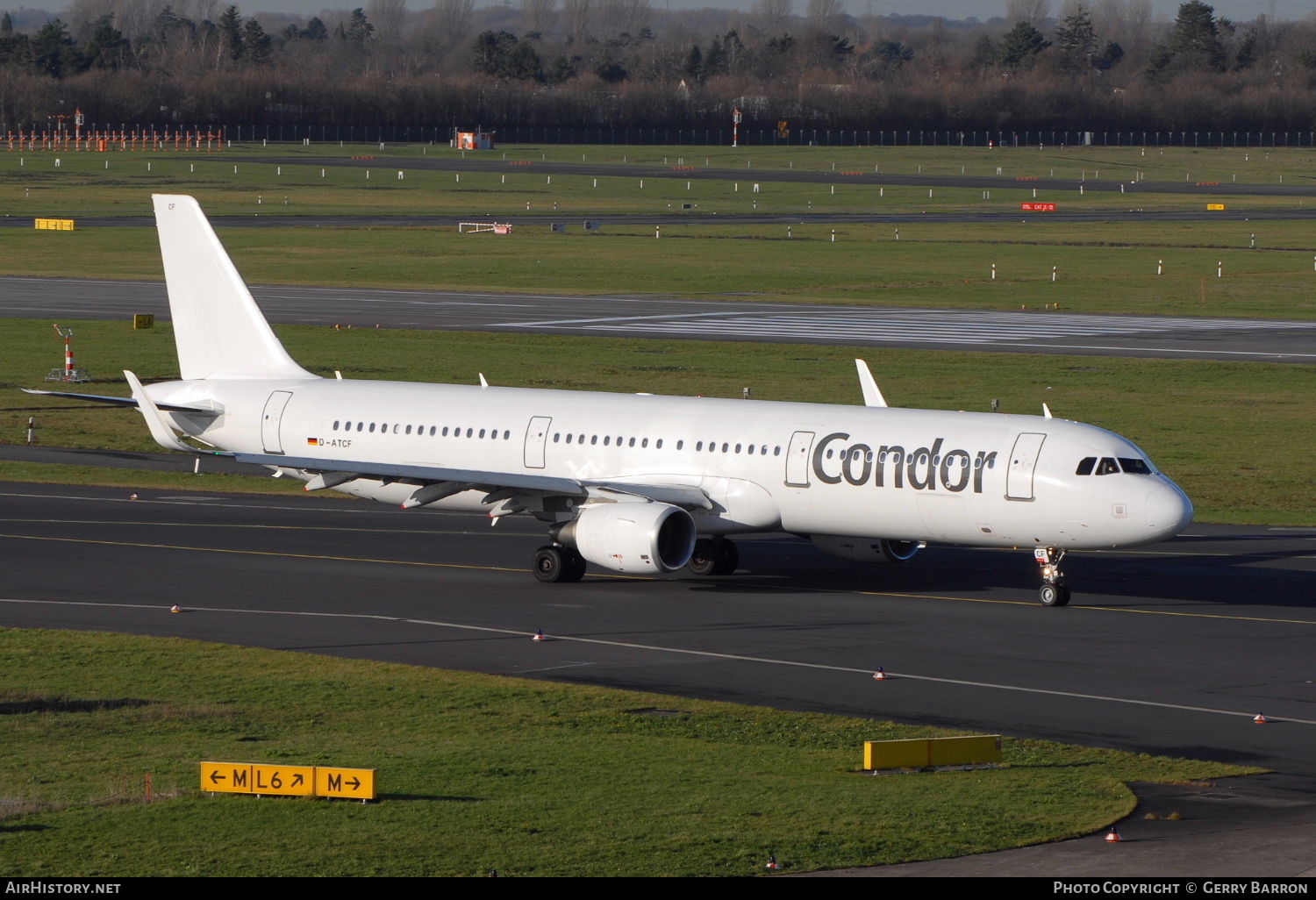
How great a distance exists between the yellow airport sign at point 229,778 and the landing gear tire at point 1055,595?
21.5m

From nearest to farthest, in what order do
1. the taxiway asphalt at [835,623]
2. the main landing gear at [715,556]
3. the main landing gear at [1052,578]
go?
the taxiway asphalt at [835,623], the main landing gear at [1052,578], the main landing gear at [715,556]

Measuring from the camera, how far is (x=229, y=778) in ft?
78.1

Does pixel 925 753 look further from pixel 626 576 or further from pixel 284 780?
pixel 626 576

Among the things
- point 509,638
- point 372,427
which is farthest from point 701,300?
point 509,638

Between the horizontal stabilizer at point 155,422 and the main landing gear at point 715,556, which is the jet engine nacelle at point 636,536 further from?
the horizontal stabilizer at point 155,422

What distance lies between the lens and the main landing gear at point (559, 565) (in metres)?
43.3

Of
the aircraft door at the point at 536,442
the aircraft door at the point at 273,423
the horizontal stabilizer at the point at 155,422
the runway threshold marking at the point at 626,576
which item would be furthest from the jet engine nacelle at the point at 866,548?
the horizontal stabilizer at the point at 155,422

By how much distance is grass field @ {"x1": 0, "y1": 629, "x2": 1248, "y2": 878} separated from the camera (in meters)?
21.4

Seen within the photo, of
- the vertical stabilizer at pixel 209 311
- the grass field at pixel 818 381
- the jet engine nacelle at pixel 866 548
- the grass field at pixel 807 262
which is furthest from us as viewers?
the grass field at pixel 807 262

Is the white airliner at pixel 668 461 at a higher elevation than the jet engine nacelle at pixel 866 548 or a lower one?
higher

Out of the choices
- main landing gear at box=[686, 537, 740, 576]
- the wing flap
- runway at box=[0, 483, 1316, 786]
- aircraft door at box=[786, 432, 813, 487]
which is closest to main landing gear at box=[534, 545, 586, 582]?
runway at box=[0, 483, 1316, 786]

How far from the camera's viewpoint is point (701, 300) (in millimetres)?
111438

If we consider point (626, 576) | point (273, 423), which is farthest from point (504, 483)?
point (273, 423)
